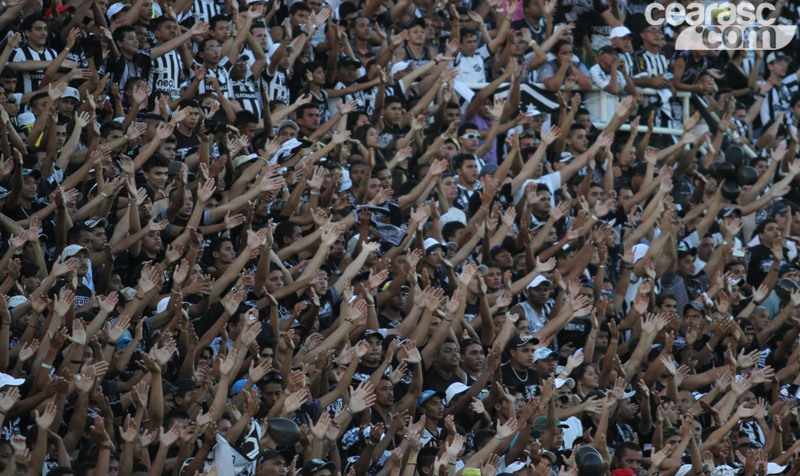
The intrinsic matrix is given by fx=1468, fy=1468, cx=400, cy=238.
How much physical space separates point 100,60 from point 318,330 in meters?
2.99

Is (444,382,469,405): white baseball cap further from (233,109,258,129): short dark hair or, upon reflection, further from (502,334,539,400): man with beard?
(233,109,258,129): short dark hair

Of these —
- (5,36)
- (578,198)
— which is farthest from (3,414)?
(578,198)

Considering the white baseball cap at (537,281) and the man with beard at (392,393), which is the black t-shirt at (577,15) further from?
the man with beard at (392,393)

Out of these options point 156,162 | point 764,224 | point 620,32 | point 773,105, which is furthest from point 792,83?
point 156,162

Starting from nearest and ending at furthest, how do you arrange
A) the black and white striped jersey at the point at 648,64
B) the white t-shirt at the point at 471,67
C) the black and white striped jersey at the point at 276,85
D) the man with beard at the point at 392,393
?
the man with beard at the point at 392,393 < the black and white striped jersey at the point at 276,85 < the white t-shirt at the point at 471,67 < the black and white striped jersey at the point at 648,64

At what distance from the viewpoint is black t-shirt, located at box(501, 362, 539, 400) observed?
1076cm

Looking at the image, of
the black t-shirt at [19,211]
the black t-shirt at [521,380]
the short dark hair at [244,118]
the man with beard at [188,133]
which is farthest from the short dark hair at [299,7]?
the black t-shirt at [521,380]

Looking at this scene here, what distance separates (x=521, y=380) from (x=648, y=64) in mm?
5652

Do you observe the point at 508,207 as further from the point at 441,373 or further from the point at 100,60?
the point at 100,60

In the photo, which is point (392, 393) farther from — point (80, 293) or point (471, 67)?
point (471, 67)

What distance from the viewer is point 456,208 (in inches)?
496

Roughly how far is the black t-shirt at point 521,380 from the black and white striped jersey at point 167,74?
365 cm

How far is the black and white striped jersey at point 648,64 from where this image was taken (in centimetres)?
1528

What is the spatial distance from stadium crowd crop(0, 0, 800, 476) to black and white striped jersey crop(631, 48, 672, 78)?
0.03 metres
